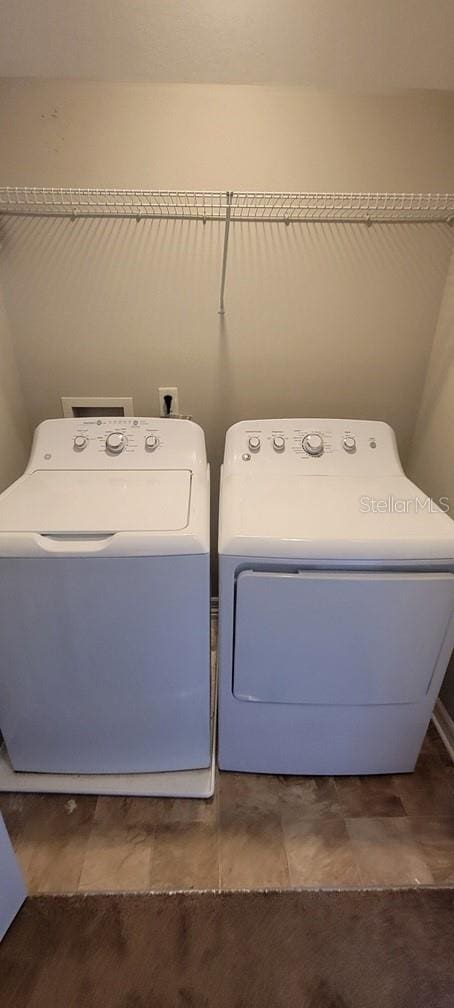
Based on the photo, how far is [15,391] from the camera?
5.09 ft

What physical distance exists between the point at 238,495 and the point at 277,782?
938mm

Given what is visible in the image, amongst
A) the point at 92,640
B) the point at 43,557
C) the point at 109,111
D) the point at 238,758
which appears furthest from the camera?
the point at 238,758

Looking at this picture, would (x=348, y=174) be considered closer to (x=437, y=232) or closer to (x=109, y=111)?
(x=437, y=232)

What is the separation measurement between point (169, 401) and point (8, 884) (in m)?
1.43

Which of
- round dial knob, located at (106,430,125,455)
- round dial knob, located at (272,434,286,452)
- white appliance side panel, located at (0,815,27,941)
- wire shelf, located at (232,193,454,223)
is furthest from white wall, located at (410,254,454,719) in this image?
white appliance side panel, located at (0,815,27,941)

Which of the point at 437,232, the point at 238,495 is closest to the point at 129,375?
the point at 238,495

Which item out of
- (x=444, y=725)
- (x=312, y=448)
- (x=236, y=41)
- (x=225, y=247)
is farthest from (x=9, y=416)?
(x=444, y=725)

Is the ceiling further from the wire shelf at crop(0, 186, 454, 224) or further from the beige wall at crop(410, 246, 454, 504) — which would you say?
the beige wall at crop(410, 246, 454, 504)

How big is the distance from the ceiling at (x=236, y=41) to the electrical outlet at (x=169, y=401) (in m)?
0.84

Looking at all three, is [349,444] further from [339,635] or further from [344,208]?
[344,208]

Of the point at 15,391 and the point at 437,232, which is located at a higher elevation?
the point at 437,232

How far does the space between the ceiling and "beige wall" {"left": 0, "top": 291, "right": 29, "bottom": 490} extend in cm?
68

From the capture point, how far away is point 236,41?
118cm

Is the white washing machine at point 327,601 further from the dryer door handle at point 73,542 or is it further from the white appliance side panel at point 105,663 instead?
the dryer door handle at point 73,542
